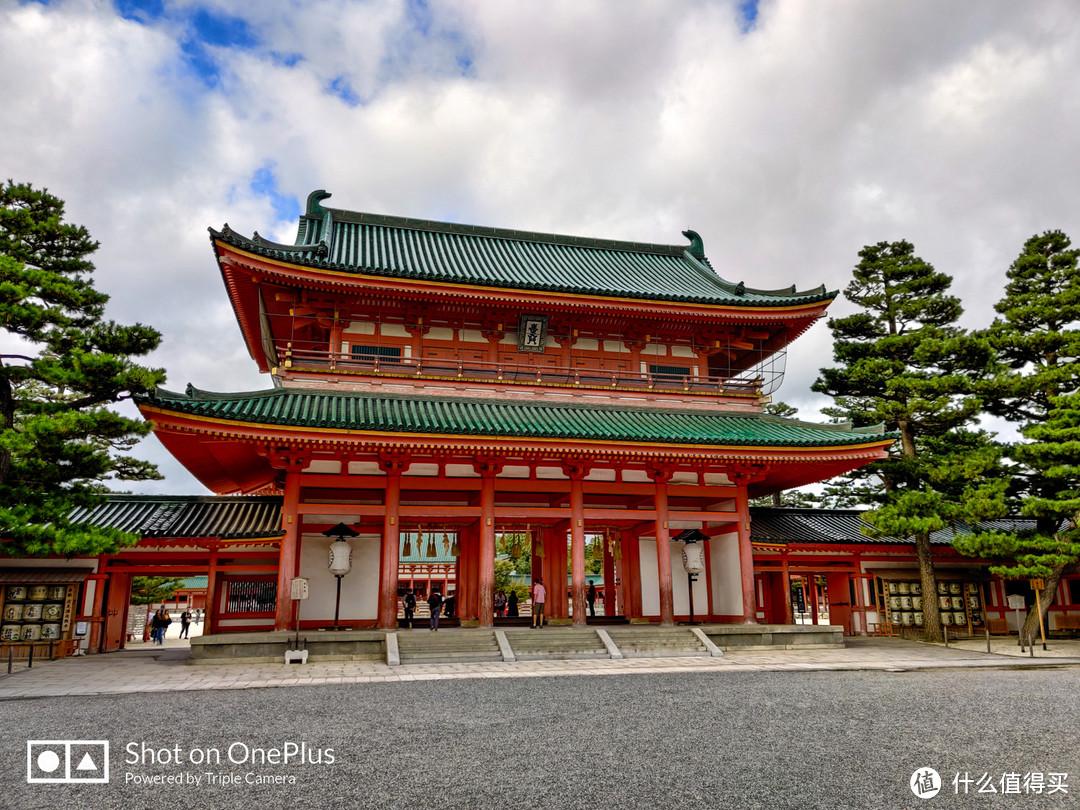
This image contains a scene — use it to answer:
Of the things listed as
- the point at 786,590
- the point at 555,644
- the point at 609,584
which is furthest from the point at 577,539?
the point at 786,590

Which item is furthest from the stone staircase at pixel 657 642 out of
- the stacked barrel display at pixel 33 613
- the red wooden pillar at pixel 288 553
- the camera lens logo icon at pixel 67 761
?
the stacked barrel display at pixel 33 613

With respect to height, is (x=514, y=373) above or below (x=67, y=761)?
above

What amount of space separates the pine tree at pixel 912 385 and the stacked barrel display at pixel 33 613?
2592cm

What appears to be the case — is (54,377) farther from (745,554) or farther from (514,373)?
(745,554)

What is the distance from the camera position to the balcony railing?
21.6 m

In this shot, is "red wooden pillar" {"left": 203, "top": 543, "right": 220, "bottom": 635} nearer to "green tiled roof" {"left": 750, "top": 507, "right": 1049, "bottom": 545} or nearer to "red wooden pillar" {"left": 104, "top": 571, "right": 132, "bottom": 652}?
"red wooden pillar" {"left": 104, "top": 571, "right": 132, "bottom": 652}

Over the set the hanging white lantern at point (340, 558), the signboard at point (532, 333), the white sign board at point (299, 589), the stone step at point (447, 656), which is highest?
the signboard at point (532, 333)

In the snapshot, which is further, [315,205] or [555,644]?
[315,205]

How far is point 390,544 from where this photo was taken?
1933 centimetres

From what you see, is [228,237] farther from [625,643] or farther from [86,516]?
[625,643]

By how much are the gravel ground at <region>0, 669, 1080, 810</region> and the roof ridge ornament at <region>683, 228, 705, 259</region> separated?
21582mm

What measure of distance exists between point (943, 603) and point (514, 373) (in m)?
19.8

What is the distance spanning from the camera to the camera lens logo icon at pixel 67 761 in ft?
25.2

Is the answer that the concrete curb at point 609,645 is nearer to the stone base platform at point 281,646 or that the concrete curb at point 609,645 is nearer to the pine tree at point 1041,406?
the stone base platform at point 281,646
